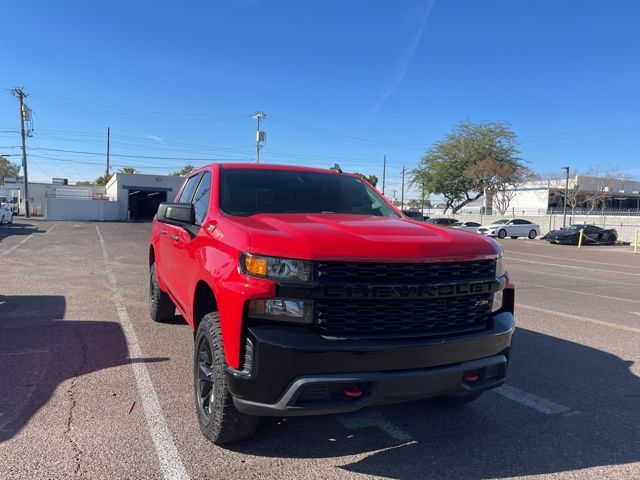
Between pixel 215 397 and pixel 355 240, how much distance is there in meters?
1.32

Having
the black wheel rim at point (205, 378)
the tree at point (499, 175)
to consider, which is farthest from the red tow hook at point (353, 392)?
the tree at point (499, 175)

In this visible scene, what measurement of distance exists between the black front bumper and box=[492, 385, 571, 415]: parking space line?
159 cm

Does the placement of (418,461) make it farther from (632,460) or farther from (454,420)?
(632,460)

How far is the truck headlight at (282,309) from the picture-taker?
279cm

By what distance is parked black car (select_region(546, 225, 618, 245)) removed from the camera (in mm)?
31859

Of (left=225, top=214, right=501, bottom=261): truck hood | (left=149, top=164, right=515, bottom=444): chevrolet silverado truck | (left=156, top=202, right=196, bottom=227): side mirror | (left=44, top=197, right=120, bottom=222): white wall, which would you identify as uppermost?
(left=156, top=202, right=196, bottom=227): side mirror

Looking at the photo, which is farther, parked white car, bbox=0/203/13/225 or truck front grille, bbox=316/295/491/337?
parked white car, bbox=0/203/13/225

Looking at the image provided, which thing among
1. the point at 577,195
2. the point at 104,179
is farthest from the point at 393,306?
the point at 104,179

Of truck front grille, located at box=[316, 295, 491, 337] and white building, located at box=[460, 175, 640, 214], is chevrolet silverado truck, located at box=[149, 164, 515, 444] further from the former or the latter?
white building, located at box=[460, 175, 640, 214]

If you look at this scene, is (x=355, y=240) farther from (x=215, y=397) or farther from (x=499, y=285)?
(x=215, y=397)

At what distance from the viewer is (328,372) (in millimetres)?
2730

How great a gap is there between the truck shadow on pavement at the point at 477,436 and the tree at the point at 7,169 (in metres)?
120

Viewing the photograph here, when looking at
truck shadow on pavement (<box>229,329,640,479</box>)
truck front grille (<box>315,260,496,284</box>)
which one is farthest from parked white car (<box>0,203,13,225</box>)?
truck front grille (<box>315,260,496,284</box>)

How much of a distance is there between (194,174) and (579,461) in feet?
14.1
